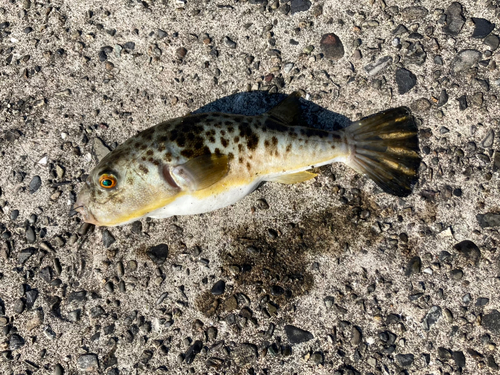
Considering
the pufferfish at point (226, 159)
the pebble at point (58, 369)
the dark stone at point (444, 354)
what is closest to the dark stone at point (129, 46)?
the pufferfish at point (226, 159)

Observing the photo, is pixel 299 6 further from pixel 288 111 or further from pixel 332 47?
pixel 288 111

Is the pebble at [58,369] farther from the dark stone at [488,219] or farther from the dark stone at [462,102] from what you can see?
the dark stone at [462,102]

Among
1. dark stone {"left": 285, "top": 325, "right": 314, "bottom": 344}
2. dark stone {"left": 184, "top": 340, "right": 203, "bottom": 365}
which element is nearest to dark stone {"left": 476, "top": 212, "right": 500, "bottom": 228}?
dark stone {"left": 285, "top": 325, "right": 314, "bottom": 344}

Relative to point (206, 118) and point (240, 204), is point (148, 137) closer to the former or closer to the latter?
point (206, 118)

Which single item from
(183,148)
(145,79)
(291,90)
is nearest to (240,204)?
(183,148)

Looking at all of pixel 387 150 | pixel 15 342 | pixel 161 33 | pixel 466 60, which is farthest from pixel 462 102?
pixel 15 342

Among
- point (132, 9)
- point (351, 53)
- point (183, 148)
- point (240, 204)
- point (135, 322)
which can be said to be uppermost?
point (132, 9)
